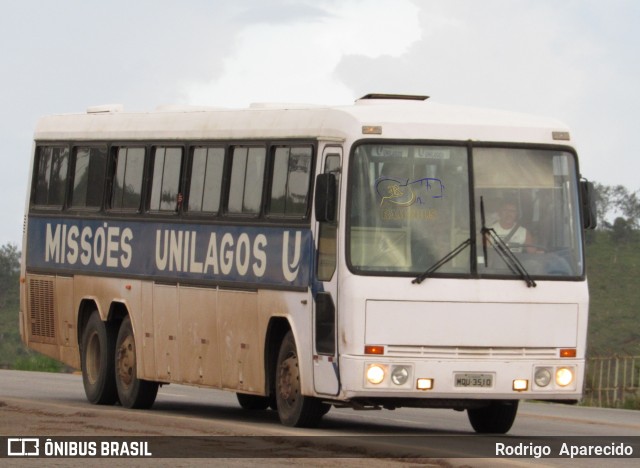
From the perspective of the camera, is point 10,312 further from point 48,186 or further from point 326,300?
point 326,300

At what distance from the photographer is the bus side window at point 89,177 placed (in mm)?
23156

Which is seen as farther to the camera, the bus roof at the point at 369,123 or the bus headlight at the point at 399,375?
the bus roof at the point at 369,123


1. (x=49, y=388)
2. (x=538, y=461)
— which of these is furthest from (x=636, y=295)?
(x=538, y=461)

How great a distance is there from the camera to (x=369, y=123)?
1766cm

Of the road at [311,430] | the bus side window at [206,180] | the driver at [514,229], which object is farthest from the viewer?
the bus side window at [206,180]

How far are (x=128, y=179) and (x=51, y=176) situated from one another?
2.25m

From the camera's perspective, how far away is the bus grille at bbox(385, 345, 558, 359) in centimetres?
1725

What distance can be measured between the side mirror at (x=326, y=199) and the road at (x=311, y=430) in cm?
211

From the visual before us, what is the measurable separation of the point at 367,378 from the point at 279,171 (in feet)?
9.68

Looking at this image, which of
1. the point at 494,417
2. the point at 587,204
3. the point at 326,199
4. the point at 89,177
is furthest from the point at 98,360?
the point at 587,204

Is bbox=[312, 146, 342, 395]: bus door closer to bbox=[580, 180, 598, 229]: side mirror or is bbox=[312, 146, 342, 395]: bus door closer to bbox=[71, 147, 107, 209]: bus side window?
bbox=[580, 180, 598, 229]: side mirror

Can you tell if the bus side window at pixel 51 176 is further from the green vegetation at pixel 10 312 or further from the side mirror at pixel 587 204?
the green vegetation at pixel 10 312


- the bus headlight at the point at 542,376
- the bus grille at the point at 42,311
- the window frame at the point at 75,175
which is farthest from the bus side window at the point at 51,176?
the bus headlight at the point at 542,376

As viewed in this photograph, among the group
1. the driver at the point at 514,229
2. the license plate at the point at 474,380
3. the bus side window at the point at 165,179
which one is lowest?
the license plate at the point at 474,380
